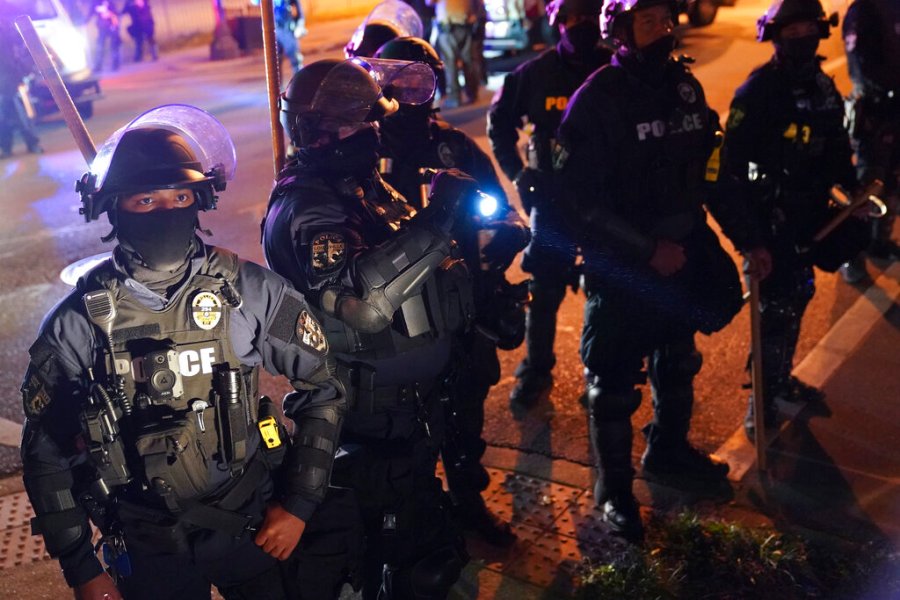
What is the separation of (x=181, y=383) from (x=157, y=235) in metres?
0.39

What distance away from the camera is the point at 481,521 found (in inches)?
149

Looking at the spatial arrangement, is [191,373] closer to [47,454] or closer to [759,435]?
[47,454]

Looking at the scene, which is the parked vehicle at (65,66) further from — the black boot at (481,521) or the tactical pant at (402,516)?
the tactical pant at (402,516)

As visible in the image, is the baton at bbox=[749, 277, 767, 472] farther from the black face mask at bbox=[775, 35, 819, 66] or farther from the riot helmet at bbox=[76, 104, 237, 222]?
the riot helmet at bbox=[76, 104, 237, 222]

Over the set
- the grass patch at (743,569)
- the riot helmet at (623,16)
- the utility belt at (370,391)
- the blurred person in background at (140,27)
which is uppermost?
the riot helmet at (623,16)

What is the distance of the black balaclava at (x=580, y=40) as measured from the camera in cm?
458

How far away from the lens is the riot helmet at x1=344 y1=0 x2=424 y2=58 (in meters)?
4.37

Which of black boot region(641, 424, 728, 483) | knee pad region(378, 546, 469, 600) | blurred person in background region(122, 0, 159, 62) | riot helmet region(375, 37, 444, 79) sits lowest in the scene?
blurred person in background region(122, 0, 159, 62)

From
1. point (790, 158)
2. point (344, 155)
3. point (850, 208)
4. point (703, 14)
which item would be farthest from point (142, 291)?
point (703, 14)

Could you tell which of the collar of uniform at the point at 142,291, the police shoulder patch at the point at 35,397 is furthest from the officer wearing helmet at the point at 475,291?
the police shoulder patch at the point at 35,397

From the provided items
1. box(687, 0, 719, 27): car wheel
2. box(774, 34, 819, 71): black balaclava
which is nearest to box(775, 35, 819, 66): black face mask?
box(774, 34, 819, 71): black balaclava

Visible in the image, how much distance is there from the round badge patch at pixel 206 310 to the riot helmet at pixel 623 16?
2106 millimetres

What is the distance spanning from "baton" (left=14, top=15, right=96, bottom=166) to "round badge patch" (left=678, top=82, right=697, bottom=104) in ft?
7.36

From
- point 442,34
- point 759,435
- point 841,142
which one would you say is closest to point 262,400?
point 759,435
